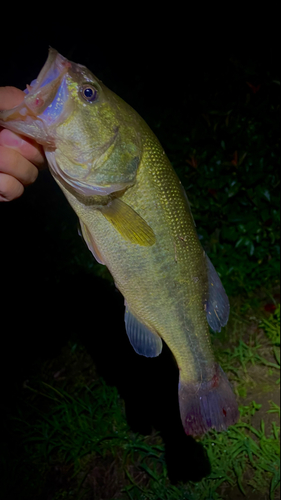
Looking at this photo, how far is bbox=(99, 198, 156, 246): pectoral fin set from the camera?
159cm

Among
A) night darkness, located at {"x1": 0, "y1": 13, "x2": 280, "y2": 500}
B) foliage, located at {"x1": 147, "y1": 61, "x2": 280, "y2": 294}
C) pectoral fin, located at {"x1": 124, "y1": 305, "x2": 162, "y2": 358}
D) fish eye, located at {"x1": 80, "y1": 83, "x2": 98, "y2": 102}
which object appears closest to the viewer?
fish eye, located at {"x1": 80, "y1": 83, "x2": 98, "y2": 102}

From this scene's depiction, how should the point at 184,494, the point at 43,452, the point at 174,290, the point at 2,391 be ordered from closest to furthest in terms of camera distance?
the point at 174,290 → the point at 184,494 → the point at 43,452 → the point at 2,391

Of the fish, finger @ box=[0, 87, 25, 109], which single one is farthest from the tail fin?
finger @ box=[0, 87, 25, 109]

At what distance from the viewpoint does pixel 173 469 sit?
2691 mm

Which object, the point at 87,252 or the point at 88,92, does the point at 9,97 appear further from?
the point at 87,252

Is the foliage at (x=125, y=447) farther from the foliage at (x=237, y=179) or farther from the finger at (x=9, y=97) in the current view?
the finger at (x=9, y=97)

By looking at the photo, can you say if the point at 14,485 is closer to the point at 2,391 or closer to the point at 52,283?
the point at 2,391

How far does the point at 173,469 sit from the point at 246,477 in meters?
0.51

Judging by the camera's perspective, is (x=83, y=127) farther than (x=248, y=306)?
No

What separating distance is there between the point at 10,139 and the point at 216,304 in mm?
1242

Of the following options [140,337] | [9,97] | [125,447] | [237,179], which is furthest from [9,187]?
[237,179]

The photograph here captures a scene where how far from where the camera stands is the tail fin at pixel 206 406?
189cm

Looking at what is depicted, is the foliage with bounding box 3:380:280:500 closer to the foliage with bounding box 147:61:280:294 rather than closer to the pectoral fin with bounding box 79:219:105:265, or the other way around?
the foliage with bounding box 147:61:280:294

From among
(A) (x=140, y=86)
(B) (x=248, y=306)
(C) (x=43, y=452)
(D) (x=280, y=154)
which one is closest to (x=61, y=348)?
(C) (x=43, y=452)
